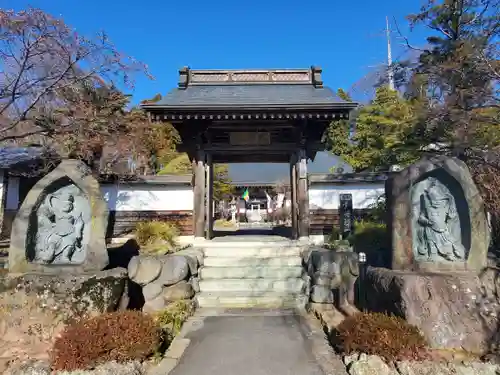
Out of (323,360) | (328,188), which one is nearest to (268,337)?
(323,360)

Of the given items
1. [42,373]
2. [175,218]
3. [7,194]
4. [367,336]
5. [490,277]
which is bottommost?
[42,373]

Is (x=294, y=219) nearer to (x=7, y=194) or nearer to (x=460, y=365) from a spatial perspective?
(x=460, y=365)

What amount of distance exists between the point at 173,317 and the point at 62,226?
2.68m

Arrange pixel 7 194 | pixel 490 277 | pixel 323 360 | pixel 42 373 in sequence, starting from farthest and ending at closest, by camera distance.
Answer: pixel 7 194 → pixel 490 277 → pixel 323 360 → pixel 42 373

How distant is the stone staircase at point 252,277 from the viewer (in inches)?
260

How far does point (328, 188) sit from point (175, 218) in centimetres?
603

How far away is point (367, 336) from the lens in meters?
3.99

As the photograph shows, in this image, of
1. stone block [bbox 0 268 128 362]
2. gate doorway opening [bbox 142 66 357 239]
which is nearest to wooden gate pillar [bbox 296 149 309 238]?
Result: gate doorway opening [bbox 142 66 357 239]

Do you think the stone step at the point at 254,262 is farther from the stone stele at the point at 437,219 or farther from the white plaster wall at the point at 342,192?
the white plaster wall at the point at 342,192

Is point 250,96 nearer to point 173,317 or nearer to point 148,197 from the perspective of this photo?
point 148,197

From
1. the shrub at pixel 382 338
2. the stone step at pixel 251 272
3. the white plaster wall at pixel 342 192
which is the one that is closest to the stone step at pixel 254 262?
the stone step at pixel 251 272

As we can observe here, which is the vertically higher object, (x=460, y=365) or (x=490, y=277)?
(x=490, y=277)

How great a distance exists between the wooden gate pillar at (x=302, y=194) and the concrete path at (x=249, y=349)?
3795mm

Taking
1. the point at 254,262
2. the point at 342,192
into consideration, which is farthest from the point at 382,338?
the point at 342,192
